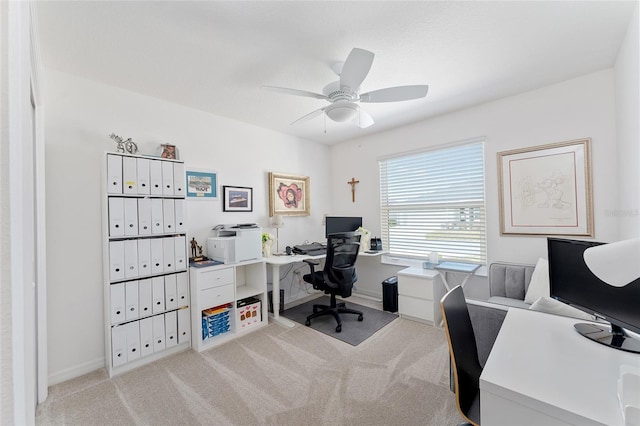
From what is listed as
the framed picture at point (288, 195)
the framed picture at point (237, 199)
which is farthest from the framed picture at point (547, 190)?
the framed picture at point (237, 199)

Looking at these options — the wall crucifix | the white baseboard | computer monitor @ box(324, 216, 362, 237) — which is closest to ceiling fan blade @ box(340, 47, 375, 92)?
computer monitor @ box(324, 216, 362, 237)

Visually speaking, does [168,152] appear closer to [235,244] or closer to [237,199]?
Result: [237,199]

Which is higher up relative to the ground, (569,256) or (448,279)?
(569,256)

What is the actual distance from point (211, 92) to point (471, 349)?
9.91ft

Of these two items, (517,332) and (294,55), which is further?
(294,55)

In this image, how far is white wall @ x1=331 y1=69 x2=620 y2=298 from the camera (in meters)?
2.42

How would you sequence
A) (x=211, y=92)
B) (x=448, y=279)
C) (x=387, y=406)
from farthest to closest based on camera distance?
(x=448, y=279) → (x=211, y=92) → (x=387, y=406)

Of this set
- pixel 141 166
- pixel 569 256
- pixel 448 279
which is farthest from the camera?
pixel 448 279

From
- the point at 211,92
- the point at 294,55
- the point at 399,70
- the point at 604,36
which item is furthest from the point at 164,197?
the point at 604,36

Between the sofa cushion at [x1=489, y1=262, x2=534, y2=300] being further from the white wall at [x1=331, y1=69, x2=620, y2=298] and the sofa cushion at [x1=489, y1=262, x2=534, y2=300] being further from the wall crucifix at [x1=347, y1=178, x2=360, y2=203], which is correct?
the wall crucifix at [x1=347, y1=178, x2=360, y2=203]

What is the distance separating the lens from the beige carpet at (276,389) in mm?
1744

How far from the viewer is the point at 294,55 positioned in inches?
80.5

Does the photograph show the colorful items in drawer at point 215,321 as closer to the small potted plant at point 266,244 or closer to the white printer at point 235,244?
the white printer at point 235,244

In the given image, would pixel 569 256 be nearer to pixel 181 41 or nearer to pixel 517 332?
pixel 517 332
